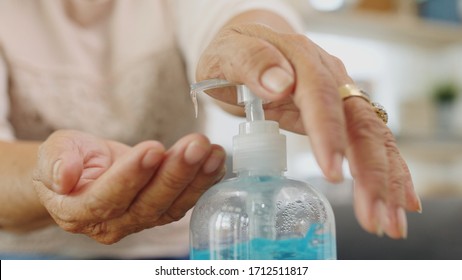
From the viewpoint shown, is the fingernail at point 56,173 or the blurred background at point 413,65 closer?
the fingernail at point 56,173

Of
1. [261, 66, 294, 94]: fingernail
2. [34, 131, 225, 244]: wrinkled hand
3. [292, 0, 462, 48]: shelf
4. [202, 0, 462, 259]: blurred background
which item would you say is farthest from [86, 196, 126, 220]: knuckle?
[292, 0, 462, 48]: shelf

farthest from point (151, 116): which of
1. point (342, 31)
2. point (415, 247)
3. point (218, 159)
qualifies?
point (342, 31)

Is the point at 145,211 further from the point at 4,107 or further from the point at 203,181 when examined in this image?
the point at 4,107

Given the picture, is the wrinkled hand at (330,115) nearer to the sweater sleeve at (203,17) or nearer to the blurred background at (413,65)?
the sweater sleeve at (203,17)

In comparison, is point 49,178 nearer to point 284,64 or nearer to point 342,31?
point 284,64

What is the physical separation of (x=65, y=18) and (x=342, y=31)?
100 centimetres

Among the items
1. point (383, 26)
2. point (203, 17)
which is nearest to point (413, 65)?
point (383, 26)

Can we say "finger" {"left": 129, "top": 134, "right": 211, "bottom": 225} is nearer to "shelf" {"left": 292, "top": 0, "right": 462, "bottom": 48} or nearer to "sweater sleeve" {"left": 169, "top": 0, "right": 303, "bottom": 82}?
"sweater sleeve" {"left": 169, "top": 0, "right": 303, "bottom": 82}

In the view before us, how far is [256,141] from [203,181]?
0.05 metres

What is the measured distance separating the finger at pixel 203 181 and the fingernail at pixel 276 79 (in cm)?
7

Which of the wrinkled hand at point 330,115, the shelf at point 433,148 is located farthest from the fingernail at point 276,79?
the shelf at point 433,148

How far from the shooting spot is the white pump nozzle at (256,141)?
267mm

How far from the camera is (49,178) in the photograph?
0.96 ft

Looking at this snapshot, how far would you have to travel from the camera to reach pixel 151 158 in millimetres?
280
